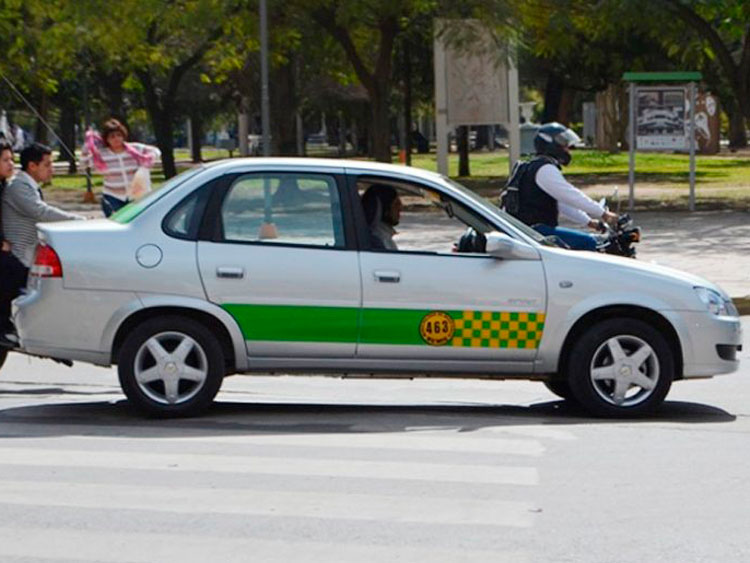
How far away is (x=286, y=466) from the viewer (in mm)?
8523

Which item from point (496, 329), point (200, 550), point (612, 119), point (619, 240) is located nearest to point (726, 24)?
point (619, 240)

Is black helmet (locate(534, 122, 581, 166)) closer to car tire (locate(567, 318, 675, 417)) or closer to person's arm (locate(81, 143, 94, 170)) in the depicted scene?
car tire (locate(567, 318, 675, 417))

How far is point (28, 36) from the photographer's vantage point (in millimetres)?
38750

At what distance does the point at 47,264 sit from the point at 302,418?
1729 millimetres

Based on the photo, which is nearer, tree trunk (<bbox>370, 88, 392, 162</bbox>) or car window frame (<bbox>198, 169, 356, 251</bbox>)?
car window frame (<bbox>198, 169, 356, 251</bbox>)

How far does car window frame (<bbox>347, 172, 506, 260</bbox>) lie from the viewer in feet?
33.5

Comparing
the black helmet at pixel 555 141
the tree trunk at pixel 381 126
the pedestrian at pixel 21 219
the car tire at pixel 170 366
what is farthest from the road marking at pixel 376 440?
the tree trunk at pixel 381 126

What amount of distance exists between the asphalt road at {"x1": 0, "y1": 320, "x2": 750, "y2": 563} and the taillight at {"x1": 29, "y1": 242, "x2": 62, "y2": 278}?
2.81 feet

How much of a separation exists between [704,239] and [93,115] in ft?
200

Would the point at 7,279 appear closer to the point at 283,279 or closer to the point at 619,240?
the point at 283,279

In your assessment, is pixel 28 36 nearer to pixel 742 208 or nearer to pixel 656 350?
pixel 742 208

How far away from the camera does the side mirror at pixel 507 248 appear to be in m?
10.0

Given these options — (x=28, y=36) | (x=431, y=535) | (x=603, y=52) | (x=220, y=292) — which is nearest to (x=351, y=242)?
(x=220, y=292)

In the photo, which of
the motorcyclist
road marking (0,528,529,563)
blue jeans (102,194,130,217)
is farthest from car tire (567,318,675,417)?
blue jeans (102,194,130,217)
